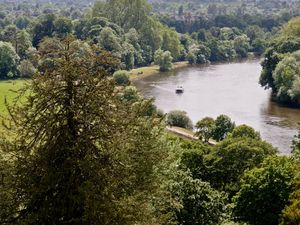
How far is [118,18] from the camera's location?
94188 mm

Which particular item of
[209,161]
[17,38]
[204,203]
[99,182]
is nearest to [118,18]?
[17,38]

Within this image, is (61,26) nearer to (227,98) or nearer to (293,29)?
(293,29)

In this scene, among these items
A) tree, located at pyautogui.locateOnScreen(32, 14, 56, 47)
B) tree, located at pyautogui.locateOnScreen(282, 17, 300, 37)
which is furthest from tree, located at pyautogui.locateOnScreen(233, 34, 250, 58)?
tree, located at pyautogui.locateOnScreen(32, 14, 56, 47)

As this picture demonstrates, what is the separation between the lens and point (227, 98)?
57312mm

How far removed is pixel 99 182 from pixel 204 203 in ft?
23.6

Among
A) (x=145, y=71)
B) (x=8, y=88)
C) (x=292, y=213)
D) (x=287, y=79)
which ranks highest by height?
(x=292, y=213)

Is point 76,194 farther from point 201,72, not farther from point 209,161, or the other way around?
point 201,72

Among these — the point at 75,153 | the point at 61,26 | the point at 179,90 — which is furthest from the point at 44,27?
the point at 75,153

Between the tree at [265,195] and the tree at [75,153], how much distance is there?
8.01 metres

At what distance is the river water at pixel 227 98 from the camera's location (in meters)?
44.8

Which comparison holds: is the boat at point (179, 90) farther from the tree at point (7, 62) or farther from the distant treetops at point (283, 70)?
the tree at point (7, 62)

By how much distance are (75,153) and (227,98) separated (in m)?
48.3

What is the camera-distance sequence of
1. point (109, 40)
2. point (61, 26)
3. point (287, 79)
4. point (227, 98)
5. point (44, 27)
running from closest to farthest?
point (287, 79) → point (227, 98) → point (109, 40) → point (61, 26) → point (44, 27)

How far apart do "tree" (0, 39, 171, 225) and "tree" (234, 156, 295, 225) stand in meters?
8.01
